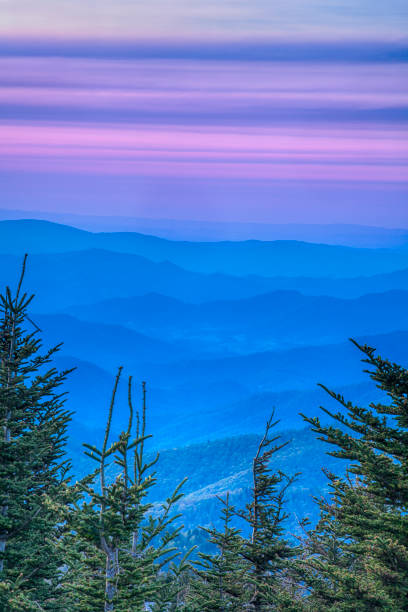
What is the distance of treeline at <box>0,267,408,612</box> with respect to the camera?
10.7m

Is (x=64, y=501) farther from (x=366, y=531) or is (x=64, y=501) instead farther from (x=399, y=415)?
(x=399, y=415)

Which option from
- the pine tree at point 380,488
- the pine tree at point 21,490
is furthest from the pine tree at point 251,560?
the pine tree at point 380,488

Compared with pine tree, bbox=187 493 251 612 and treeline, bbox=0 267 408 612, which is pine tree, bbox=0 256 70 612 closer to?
treeline, bbox=0 267 408 612

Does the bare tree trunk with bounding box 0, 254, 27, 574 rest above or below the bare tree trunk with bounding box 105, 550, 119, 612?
above

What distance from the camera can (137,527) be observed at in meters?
10.6

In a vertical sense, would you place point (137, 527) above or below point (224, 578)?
below

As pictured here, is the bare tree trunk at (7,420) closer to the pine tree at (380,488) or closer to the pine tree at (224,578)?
the pine tree at (224,578)

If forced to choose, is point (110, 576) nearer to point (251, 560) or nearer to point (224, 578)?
point (224, 578)

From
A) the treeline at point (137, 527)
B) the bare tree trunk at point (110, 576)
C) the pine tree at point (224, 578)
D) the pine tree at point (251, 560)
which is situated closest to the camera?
the bare tree trunk at point (110, 576)

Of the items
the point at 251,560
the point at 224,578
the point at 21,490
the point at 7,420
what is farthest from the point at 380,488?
the point at 251,560

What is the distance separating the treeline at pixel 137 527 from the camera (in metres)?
10.7

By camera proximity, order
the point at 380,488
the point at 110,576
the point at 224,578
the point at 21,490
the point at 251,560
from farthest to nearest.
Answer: the point at 251,560 → the point at 224,578 → the point at 21,490 → the point at 380,488 → the point at 110,576

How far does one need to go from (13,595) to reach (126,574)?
8.28ft

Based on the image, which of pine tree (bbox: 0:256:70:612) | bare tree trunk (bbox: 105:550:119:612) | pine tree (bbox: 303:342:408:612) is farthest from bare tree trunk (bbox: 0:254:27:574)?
pine tree (bbox: 303:342:408:612)
